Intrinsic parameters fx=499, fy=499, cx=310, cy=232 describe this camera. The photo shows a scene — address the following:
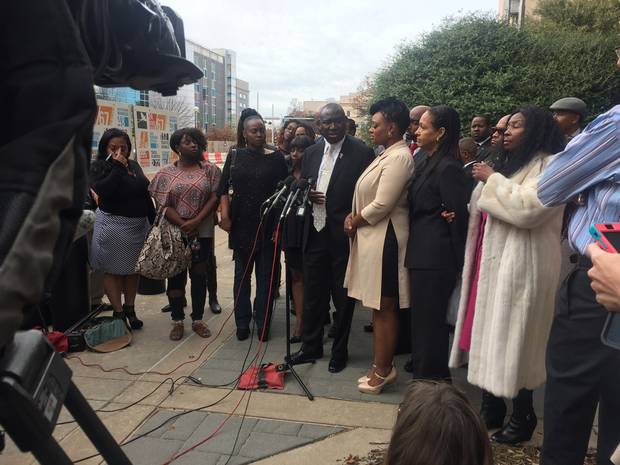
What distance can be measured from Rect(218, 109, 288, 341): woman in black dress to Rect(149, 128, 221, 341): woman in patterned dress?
187 mm

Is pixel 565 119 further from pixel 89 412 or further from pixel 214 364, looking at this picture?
pixel 89 412

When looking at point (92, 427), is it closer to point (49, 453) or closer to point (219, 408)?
point (49, 453)

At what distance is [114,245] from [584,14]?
17300 mm

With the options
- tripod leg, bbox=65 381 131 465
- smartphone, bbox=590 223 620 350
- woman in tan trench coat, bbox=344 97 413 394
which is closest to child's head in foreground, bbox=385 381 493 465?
smartphone, bbox=590 223 620 350

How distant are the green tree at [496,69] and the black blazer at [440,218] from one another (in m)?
7.82

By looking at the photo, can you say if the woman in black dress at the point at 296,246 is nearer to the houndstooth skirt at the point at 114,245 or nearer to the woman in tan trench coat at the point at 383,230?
the woman in tan trench coat at the point at 383,230

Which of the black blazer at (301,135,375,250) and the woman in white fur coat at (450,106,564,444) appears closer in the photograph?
the woman in white fur coat at (450,106,564,444)

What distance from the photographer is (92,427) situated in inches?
45.8

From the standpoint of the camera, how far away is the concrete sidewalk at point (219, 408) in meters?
2.90

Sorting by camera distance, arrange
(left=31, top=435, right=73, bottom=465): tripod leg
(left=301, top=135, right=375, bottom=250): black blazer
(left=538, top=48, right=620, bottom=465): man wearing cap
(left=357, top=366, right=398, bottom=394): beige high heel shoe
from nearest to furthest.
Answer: (left=31, top=435, right=73, bottom=465): tripod leg → (left=538, top=48, right=620, bottom=465): man wearing cap → (left=357, top=366, right=398, bottom=394): beige high heel shoe → (left=301, top=135, right=375, bottom=250): black blazer

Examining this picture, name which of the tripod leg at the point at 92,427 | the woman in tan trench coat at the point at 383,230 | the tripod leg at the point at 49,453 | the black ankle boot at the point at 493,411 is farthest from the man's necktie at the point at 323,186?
the tripod leg at the point at 49,453

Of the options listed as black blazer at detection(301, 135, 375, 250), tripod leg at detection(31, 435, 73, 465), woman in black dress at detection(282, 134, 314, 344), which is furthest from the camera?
woman in black dress at detection(282, 134, 314, 344)

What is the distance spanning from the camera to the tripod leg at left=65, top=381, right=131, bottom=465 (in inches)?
44.8

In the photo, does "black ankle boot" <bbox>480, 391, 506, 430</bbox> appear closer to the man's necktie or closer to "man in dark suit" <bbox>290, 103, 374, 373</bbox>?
"man in dark suit" <bbox>290, 103, 374, 373</bbox>
